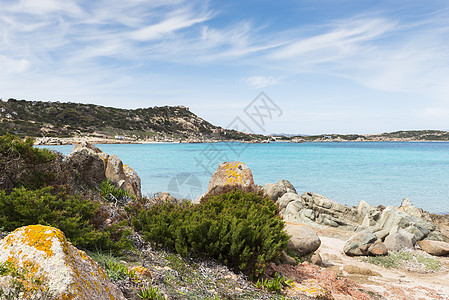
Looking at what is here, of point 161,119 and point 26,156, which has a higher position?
point 161,119

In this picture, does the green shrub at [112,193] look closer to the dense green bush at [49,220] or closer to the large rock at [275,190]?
the dense green bush at [49,220]

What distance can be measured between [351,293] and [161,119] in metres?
104

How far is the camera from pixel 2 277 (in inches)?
92.4

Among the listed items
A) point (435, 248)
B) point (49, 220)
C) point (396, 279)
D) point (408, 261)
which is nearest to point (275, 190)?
point (435, 248)

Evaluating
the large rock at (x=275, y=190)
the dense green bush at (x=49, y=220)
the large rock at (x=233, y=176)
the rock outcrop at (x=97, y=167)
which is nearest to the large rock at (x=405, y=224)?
the large rock at (x=275, y=190)

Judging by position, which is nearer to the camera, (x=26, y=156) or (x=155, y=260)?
(x=155, y=260)

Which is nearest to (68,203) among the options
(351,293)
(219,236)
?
(219,236)

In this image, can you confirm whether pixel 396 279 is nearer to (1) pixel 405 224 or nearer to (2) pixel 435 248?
(2) pixel 435 248

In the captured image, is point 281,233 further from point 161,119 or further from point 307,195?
point 161,119

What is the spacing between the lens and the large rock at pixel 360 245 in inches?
405

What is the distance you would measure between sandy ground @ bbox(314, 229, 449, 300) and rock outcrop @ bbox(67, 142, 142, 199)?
7.11m

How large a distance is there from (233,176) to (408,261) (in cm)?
694

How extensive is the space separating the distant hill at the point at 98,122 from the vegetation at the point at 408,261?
2322 inches

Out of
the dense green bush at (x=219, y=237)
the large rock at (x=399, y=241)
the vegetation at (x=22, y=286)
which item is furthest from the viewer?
the large rock at (x=399, y=241)
